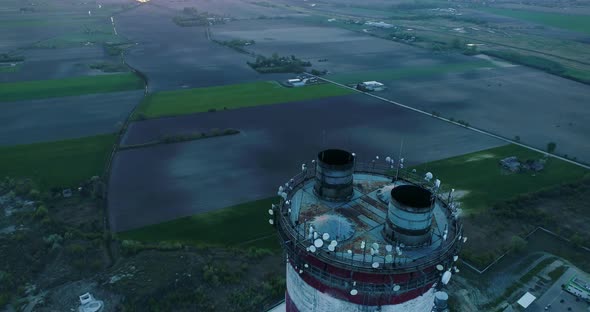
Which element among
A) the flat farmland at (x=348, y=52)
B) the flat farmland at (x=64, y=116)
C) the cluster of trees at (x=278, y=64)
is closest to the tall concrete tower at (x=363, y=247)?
the flat farmland at (x=64, y=116)

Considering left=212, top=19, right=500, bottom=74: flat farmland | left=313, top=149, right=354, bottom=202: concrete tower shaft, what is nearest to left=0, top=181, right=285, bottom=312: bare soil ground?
left=313, top=149, right=354, bottom=202: concrete tower shaft

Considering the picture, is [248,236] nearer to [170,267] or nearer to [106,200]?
[170,267]

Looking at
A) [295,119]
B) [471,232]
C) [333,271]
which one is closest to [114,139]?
[295,119]

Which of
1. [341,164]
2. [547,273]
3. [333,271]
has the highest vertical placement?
[341,164]

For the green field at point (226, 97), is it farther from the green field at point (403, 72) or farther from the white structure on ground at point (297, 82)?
the green field at point (403, 72)

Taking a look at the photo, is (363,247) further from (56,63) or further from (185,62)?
(56,63)

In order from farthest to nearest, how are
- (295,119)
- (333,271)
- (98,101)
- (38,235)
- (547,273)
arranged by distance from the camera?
(98,101)
(295,119)
(38,235)
(547,273)
(333,271)
